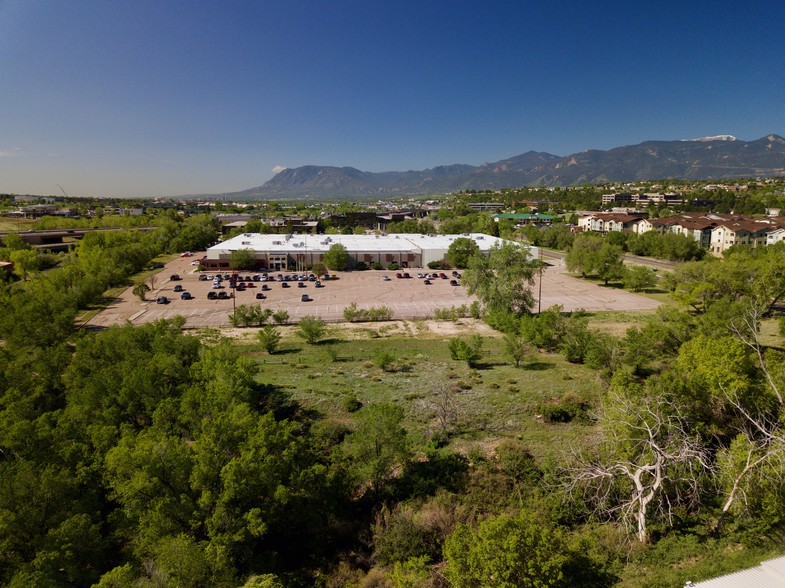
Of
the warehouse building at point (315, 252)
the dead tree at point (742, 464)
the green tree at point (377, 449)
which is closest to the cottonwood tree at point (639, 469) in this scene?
the dead tree at point (742, 464)

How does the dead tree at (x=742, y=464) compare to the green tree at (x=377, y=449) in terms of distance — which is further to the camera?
the green tree at (x=377, y=449)

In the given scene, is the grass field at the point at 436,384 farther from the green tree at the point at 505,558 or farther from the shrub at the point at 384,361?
the green tree at the point at 505,558

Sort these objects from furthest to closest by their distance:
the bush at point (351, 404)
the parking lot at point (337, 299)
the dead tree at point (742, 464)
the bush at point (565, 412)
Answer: the parking lot at point (337, 299)
the bush at point (351, 404)
the bush at point (565, 412)
the dead tree at point (742, 464)

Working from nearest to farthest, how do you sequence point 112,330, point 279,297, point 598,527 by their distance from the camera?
point 598,527 → point 112,330 → point 279,297

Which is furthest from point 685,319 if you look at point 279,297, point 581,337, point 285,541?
point 279,297

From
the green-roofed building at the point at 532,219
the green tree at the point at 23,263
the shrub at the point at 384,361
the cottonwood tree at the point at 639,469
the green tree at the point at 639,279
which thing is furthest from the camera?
the green-roofed building at the point at 532,219

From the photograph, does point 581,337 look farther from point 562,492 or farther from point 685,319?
point 562,492

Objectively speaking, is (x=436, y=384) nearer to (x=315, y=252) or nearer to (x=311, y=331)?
(x=311, y=331)
